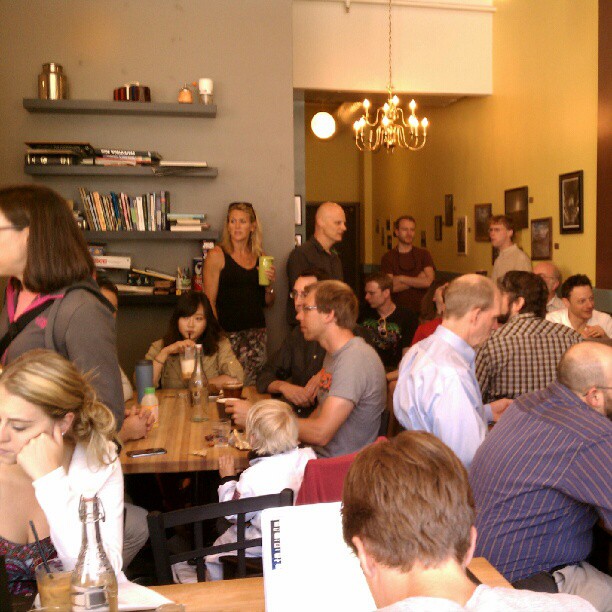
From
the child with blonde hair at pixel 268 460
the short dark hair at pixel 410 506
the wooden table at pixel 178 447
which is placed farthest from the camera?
the wooden table at pixel 178 447

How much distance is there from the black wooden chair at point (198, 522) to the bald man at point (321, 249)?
3609mm

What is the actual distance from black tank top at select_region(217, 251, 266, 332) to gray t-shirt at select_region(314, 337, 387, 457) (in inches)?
82.4

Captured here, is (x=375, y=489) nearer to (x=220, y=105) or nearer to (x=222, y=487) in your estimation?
(x=222, y=487)

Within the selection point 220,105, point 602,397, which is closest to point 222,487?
point 602,397

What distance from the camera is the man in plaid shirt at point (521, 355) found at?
378cm

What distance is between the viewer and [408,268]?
8.41m

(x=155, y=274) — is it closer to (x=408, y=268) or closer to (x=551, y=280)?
(x=551, y=280)

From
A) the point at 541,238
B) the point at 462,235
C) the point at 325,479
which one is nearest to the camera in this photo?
the point at 325,479

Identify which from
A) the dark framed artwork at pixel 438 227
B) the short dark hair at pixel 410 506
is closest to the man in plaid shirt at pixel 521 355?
the short dark hair at pixel 410 506

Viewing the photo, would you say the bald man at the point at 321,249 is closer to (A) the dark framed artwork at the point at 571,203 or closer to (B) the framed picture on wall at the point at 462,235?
(A) the dark framed artwork at the point at 571,203

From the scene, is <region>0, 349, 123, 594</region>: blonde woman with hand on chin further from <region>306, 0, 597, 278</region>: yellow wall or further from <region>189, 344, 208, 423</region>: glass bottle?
<region>306, 0, 597, 278</region>: yellow wall

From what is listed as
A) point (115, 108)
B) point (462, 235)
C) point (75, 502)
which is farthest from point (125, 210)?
point (462, 235)

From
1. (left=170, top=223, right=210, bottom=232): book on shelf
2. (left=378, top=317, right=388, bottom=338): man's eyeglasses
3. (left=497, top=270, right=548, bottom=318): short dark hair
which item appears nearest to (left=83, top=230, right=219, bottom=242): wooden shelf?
(left=170, top=223, right=210, bottom=232): book on shelf

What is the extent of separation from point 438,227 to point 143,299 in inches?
201
